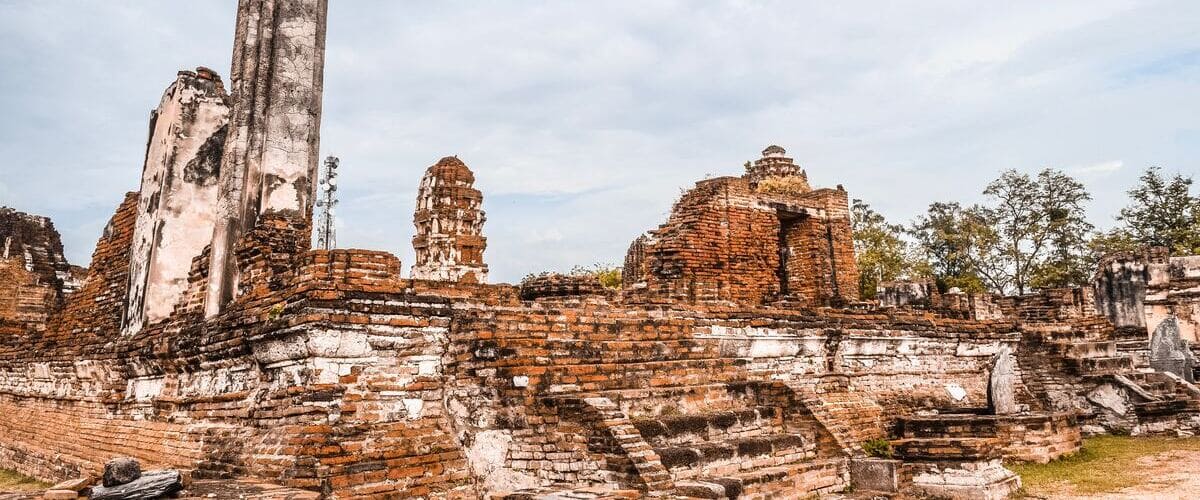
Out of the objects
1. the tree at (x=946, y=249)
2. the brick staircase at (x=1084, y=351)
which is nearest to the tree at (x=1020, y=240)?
the tree at (x=946, y=249)

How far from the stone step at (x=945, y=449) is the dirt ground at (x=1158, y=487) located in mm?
573

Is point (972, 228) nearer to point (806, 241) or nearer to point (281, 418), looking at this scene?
point (806, 241)

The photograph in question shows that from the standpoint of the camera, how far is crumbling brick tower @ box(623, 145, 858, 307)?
13.2 m

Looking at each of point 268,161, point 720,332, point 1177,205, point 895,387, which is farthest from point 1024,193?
point 268,161

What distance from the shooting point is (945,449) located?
27.3ft

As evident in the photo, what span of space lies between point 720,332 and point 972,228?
2564 cm

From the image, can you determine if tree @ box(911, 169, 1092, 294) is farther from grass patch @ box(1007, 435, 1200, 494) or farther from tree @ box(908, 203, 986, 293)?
grass patch @ box(1007, 435, 1200, 494)

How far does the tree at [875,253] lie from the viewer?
94.7 feet

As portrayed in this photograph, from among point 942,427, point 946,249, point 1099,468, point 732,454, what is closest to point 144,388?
point 732,454

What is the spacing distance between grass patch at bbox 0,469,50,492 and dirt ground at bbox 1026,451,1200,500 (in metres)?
10.4

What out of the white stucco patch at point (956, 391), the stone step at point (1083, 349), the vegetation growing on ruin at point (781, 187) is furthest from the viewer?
the vegetation growing on ruin at point (781, 187)

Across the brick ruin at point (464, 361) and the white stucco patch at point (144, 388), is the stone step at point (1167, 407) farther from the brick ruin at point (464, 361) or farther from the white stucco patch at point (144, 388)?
the white stucco patch at point (144, 388)

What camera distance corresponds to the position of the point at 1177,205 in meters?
33.1

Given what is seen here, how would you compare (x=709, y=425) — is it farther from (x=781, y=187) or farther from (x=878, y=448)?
(x=781, y=187)
